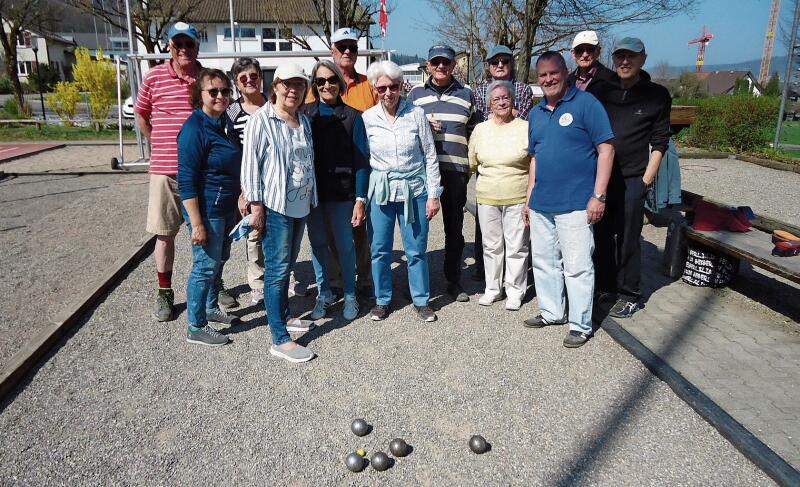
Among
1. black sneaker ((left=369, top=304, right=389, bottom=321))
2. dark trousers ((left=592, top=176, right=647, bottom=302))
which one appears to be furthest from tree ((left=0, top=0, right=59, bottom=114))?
dark trousers ((left=592, top=176, right=647, bottom=302))

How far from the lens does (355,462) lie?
9.57 ft

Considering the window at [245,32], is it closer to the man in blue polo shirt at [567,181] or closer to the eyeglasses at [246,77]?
the eyeglasses at [246,77]

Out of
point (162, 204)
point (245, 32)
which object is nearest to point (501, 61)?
point (162, 204)

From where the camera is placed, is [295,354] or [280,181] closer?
[280,181]

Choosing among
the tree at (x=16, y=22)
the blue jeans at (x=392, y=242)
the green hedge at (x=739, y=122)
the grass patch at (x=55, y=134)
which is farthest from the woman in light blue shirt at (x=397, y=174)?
the tree at (x=16, y=22)

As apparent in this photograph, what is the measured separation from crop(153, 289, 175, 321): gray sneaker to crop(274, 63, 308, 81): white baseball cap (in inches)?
90.6

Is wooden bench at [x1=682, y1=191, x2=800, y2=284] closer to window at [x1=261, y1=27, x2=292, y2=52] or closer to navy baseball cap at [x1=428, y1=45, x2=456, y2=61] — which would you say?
navy baseball cap at [x1=428, y1=45, x2=456, y2=61]

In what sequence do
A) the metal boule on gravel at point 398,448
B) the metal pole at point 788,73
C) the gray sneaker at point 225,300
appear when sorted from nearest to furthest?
the metal boule on gravel at point 398,448 → the gray sneaker at point 225,300 → the metal pole at point 788,73

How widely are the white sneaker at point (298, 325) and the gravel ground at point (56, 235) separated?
2.06 metres

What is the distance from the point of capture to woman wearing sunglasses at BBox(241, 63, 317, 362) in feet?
12.2

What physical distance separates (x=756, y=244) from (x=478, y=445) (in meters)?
3.55

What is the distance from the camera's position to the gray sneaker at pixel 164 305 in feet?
15.9

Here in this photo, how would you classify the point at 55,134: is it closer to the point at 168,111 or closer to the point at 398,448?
the point at 168,111

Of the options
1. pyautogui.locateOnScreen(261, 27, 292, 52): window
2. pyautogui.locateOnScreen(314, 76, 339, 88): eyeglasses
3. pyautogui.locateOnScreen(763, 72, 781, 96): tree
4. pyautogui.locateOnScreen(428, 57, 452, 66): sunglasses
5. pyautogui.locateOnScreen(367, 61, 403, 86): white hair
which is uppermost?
pyautogui.locateOnScreen(261, 27, 292, 52): window
